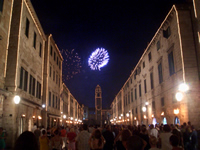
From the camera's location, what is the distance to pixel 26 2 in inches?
779

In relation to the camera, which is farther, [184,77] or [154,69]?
[154,69]

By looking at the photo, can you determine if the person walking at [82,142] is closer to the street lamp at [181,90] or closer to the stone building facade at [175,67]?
the street lamp at [181,90]

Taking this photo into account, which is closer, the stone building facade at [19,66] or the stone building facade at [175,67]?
Result: the stone building facade at [19,66]

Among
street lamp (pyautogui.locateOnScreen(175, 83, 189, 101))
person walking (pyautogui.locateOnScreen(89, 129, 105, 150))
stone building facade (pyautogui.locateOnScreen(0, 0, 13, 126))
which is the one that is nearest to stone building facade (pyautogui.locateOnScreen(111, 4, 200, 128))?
street lamp (pyautogui.locateOnScreen(175, 83, 189, 101))

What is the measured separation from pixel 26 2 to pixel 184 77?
15.1 meters

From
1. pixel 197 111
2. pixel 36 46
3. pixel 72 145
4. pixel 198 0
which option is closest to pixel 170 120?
pixel 197 111

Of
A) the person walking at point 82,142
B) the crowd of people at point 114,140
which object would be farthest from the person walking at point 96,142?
the person walking at point 82,142

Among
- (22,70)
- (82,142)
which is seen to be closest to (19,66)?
(22,70)

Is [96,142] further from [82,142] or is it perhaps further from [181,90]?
[181,90]

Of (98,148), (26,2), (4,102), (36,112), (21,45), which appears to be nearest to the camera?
(98,148)

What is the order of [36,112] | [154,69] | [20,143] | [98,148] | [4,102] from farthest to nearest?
1. [154,69]
2. [36,112]
3. [4,102]
4. [98,148]
5. [20,143]

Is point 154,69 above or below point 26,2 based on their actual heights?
below

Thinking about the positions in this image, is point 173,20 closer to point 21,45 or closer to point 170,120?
point 170,120

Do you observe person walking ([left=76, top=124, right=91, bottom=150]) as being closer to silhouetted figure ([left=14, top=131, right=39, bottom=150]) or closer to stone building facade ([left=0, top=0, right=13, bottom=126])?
silhouetted figure ([left=14, top=131, right=39, bottom=150])
